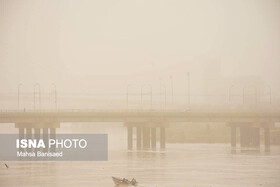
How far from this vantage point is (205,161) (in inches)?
4643

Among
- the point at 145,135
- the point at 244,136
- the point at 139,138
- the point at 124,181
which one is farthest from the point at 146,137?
the point at 124,181

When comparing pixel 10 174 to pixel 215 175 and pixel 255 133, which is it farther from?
pixel 255 133

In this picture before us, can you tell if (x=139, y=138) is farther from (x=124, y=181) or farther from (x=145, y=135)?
(x=124, y=181)

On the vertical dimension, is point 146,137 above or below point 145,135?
below

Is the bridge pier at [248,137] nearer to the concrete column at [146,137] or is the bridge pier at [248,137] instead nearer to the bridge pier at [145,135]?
the bridge pier at [145,135]

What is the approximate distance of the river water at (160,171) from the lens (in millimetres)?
89500

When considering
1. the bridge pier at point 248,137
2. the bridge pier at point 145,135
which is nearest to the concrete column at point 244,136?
the bridge pier at point 248,137

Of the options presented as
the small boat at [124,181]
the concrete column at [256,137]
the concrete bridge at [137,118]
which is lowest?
the small boat at [124,181]

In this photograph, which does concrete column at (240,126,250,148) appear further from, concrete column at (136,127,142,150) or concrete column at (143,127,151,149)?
concrete column at (136,127,142,150)

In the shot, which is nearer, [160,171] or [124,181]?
[124,181]

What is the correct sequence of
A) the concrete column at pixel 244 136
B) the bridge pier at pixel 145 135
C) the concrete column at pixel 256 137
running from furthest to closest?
the concrete column at pixel 244 136, the concrete column at pixel 256 137, the bridge pier at pixel 145 135

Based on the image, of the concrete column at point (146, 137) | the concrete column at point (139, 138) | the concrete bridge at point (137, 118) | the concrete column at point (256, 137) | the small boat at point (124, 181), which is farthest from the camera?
the concrete column at point (139, 138)

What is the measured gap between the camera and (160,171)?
102125 millimetres

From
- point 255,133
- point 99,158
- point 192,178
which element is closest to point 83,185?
point 192,178
